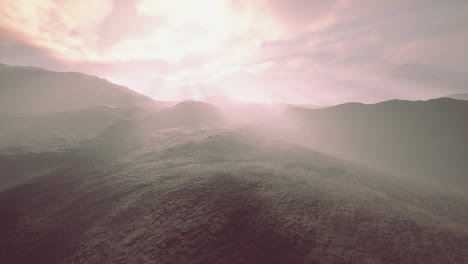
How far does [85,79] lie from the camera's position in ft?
480

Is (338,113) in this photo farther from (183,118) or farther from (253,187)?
(253,187)

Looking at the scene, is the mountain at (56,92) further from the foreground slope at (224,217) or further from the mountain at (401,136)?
the mountain at (401,136)

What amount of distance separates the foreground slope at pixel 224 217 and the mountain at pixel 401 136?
32453mm

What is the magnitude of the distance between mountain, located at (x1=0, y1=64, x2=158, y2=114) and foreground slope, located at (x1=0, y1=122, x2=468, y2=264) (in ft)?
295

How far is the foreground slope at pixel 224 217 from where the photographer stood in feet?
71.1

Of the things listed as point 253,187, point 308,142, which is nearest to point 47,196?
point 253,187

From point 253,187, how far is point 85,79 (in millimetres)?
159999

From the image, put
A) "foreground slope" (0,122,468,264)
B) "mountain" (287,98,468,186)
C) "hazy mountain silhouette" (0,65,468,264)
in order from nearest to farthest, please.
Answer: "foreground slope" (0,122,468,264), "hazy mountain silhouette" (0,65,468,264), "mountain" (287,98,468,186)

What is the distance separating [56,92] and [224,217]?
152800 mm

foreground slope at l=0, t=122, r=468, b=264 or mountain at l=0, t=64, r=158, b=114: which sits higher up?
mountain at l=0, t=64, r=158, b=114

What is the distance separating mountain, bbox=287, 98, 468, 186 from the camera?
6800 centimetres

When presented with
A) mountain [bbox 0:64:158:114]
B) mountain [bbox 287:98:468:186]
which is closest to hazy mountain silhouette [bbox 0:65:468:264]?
mountain [bbox 287:98:468:186]

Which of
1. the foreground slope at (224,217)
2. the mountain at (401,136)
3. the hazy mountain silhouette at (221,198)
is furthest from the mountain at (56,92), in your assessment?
the mountain at (401,136)

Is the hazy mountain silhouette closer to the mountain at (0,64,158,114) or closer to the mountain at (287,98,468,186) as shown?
the mountain at (287,98,468,186)
